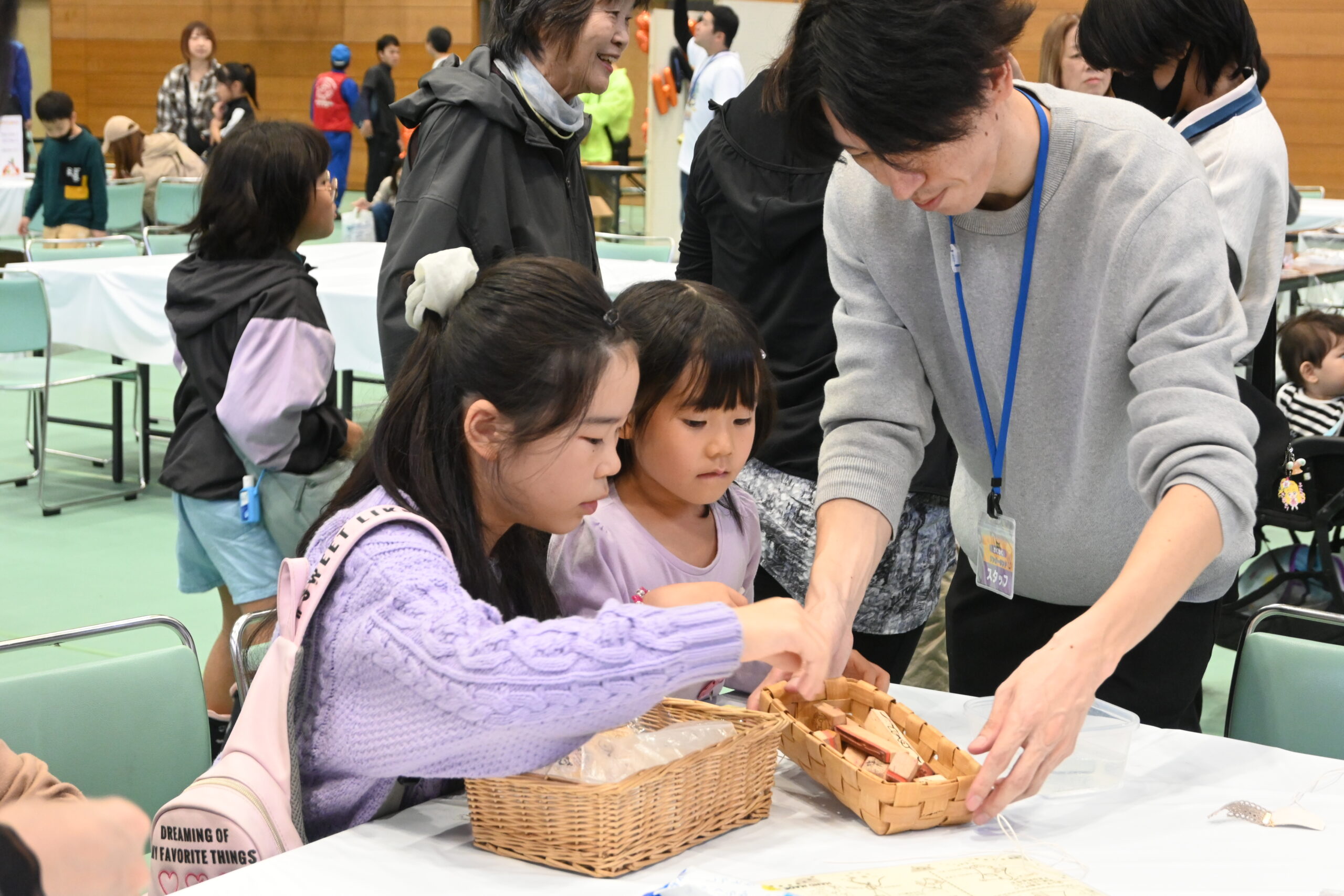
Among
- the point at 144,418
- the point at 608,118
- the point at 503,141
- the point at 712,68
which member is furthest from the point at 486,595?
the point at 608,118

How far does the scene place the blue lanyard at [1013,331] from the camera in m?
1.55

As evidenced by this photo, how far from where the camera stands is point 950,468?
2.23 meters

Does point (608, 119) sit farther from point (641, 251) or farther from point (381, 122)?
point (641, 251)

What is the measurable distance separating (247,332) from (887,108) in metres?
2.10

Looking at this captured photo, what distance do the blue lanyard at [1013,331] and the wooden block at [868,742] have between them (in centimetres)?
39

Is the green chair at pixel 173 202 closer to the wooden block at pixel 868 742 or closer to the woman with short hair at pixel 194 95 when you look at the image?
the woman with short hair at pixel 194 95

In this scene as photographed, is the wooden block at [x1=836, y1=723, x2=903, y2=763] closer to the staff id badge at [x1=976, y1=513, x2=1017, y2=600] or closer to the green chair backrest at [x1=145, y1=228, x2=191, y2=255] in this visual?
the staff id badge at [x1=976, y1=513, x2=1017, y2=600]

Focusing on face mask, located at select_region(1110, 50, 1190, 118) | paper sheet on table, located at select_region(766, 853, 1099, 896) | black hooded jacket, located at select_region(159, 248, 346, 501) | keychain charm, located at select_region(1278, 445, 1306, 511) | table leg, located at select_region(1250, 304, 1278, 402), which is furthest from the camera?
keychain charm, located at select_region(1278, 445, 1306, 511)

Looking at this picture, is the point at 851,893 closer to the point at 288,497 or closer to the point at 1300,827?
the point at 1300,827

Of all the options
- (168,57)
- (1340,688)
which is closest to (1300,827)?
(1340,688)

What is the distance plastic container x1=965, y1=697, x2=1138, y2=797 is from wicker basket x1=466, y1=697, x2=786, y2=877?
0.30 meters

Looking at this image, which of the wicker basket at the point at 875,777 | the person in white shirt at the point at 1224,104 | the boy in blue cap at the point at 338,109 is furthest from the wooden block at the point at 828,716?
the boy in blue cap at the point at 338,109

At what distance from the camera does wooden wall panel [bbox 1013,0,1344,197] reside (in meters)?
11.6

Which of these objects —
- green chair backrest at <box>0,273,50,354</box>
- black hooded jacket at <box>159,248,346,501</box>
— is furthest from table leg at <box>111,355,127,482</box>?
black hooded jacket at <box>159,248,346,501</box>
